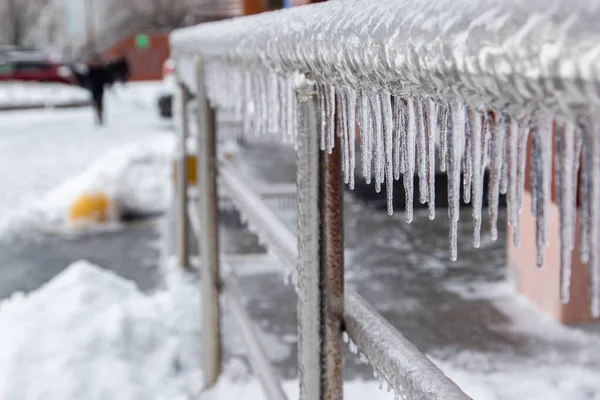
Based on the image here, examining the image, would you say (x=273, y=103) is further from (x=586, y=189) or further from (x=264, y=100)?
(x=586, y=189)

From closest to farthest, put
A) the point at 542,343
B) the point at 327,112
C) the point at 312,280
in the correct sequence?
the point at 327,112 < the point at 312,280 < the point at 542,343

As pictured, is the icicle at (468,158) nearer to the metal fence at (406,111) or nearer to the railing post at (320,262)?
the metal fence at (406,111)

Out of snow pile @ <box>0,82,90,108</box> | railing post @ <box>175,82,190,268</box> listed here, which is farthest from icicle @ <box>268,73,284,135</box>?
snow pile @ <box>0,82,90,108</box>

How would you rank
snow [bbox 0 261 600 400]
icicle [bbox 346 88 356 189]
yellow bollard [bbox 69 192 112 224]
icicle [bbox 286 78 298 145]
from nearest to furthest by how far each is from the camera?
icicle [bbox 346 88 356 189] → icicle [bbox 286 78 298 145] → snow [bbox 0 261 600 400] → yellow bollard [bbox 69 192 112 224]

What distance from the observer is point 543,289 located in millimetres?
3719

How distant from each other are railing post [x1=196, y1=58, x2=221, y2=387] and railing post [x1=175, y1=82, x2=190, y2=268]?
185 cm

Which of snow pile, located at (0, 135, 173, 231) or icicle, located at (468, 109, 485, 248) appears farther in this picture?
snow pile, located at (0, 135, 173, 231)

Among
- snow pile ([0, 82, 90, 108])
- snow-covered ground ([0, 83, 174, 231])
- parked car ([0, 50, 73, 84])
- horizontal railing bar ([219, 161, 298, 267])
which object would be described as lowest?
snow-covered ground ([0, 83, 174, 231])

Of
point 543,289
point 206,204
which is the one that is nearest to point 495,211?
point 206,204

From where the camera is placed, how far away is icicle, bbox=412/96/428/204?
72cm

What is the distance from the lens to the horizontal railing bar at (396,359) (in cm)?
95

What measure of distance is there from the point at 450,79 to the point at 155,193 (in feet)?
23.7

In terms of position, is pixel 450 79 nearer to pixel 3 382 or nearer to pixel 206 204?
pixel 206 204

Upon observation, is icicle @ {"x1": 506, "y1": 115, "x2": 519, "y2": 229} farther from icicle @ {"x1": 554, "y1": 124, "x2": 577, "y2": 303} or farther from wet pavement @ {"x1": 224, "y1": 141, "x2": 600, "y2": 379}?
wet pavement @ {"x1": 224, "y1": 141, "x2": 600, "y2": 379}
